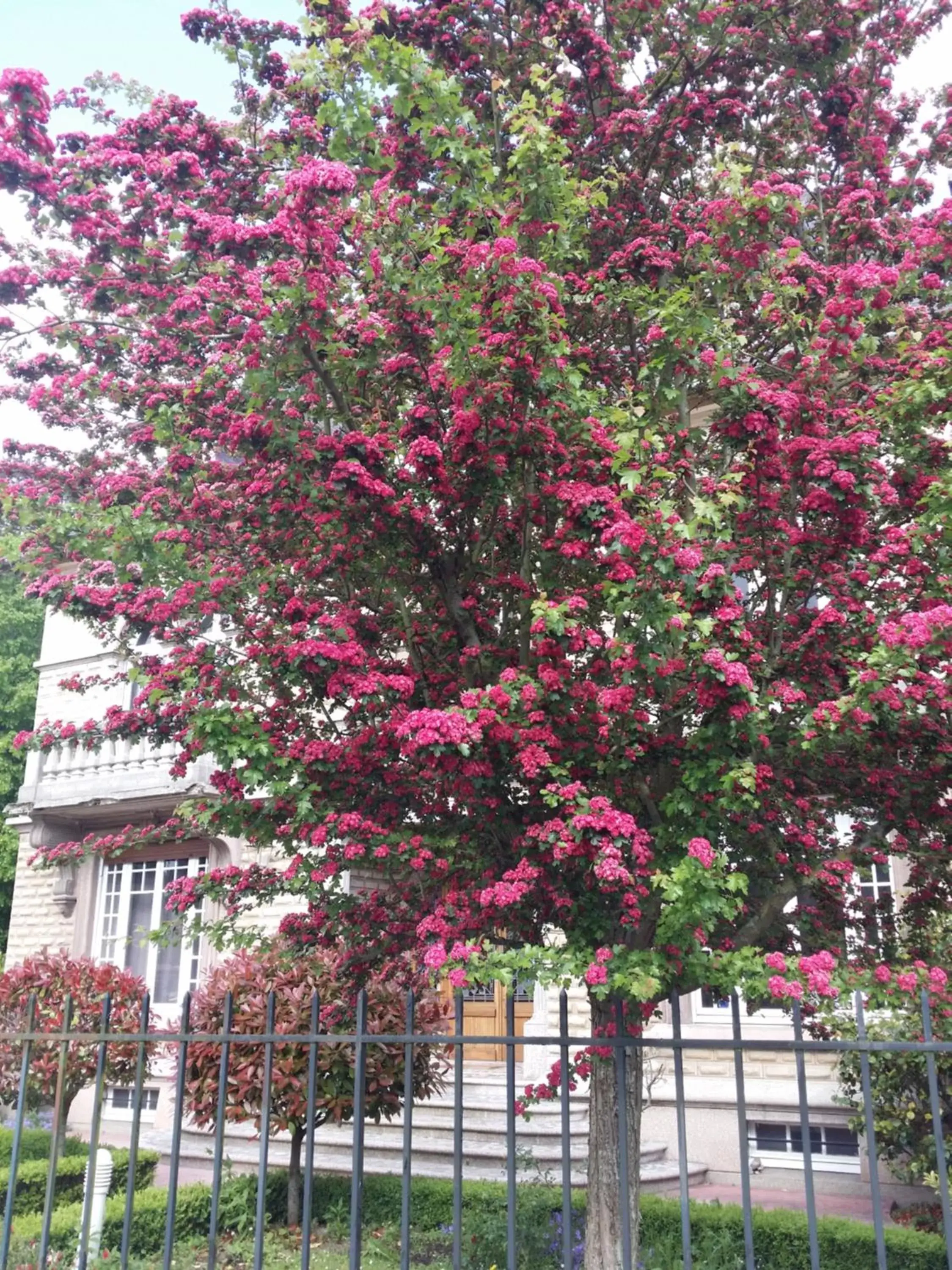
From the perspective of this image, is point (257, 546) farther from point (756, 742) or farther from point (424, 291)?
point (756, 742)

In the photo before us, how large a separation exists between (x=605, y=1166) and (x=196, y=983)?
38.7 feet

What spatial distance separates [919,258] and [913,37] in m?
3.42

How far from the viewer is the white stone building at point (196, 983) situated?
37.1ft

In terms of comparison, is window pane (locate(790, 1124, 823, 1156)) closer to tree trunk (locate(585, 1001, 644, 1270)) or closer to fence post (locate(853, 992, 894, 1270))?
tree trunk (locate(585, 1001, 644, 1270))

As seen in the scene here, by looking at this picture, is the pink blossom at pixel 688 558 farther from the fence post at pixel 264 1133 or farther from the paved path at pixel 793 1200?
the paved path at pixel 793 1200

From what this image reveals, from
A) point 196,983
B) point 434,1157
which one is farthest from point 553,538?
point 196,983

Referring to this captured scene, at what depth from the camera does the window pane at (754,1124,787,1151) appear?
11664 millimetres

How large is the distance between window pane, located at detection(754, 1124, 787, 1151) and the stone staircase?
0.71 metres

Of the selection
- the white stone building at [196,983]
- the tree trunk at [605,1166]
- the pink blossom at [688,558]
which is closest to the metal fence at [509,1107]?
the tree trunk at [605,1166]

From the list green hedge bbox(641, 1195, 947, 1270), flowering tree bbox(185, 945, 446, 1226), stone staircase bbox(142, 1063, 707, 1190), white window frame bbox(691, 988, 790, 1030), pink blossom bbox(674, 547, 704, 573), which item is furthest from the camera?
white window frame bbox(691, 988, 790, 1030)

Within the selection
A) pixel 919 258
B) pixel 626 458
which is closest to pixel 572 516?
pixel 626 458

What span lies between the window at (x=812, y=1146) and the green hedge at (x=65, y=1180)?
628cm

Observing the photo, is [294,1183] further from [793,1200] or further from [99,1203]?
[793,1200]

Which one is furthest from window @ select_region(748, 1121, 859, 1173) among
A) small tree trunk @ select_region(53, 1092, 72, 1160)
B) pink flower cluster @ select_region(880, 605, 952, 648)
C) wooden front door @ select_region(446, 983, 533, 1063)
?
pink flower cluster @ select_region(880, 605, 952, 648)
